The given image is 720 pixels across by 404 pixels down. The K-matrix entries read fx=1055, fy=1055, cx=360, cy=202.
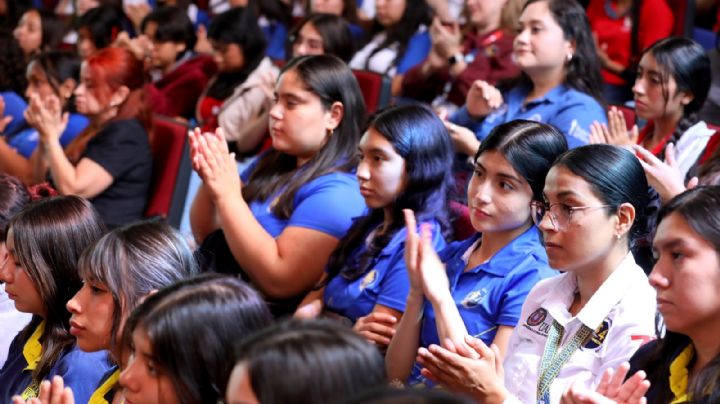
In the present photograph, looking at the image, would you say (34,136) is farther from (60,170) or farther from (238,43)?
(238,43)

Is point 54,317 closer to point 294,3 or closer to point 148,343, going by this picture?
point 148,343

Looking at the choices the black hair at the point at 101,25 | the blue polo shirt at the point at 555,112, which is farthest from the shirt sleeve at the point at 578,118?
the black hair at the point at 101,25

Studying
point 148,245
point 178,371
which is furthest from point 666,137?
point 178,371

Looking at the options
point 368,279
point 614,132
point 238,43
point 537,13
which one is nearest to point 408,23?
point 238,43

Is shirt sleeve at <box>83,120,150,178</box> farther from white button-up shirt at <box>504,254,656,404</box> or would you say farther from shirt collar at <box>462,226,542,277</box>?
white button-up shirt at <box>504,254,656,404</box>

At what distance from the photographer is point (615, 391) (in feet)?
5.38

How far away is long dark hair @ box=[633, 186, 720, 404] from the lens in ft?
5.28

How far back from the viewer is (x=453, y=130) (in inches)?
125

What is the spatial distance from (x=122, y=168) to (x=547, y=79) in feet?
4.93

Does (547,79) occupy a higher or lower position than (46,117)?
A: higher

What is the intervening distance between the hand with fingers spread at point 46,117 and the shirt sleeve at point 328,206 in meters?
1.23

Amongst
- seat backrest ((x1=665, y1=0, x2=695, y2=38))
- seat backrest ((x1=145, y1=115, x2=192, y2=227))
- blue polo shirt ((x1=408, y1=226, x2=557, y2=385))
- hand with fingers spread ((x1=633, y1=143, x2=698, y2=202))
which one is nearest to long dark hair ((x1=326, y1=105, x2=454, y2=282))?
blue polo shirt ((x1=408, y1=226, x2=557, y2=385))

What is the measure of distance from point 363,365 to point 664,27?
3426 mm

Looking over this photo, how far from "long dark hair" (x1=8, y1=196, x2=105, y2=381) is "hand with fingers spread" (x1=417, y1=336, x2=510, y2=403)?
0.83 meters
